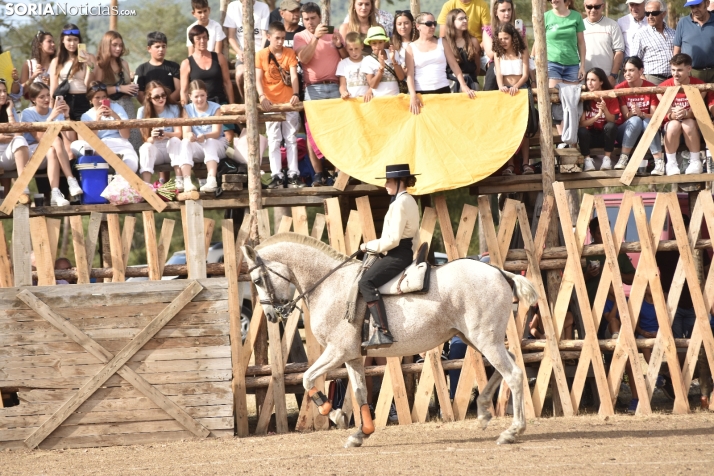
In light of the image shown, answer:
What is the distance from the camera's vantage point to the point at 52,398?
1130 cm

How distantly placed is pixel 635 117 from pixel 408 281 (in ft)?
13.4

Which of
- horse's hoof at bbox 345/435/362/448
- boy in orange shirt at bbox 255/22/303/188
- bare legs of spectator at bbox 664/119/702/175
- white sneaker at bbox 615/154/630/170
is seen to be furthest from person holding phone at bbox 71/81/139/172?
bare legs of spectator at bbox 664/119/702/175

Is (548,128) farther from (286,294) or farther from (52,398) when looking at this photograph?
(52,398)

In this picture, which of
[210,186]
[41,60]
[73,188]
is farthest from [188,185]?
[41,60]

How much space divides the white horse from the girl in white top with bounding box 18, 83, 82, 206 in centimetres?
322

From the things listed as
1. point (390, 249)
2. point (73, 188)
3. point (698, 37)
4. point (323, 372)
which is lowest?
point (323, 372)

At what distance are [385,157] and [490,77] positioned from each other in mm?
1876

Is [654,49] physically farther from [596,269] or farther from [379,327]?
[379,327]

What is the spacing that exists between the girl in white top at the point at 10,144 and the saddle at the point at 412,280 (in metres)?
4.79

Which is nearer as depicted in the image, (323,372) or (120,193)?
(323,372)

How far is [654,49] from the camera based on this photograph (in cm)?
1349

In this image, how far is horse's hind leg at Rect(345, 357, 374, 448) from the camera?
33.4 ft

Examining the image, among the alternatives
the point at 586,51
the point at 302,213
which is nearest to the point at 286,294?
the point at 302,213

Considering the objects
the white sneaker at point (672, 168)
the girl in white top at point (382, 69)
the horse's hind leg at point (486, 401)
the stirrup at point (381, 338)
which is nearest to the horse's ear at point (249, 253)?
the stirrup at point (381, 338)
